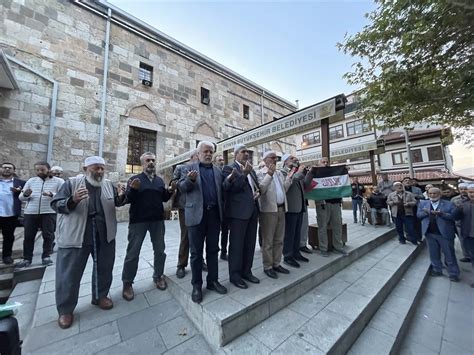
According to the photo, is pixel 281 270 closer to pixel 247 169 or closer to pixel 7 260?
pixel 247 169

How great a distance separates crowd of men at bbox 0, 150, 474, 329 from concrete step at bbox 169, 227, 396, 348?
129 mm

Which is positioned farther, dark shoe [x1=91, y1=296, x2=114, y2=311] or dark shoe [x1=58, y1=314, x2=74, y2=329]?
dark shoe [x1=91, y1=296, x2=114, y2=311]

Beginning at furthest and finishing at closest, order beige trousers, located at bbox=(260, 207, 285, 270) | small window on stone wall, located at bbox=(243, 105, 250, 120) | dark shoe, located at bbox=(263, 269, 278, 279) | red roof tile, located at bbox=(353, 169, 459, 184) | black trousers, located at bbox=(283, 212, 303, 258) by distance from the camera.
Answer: red roof tile, located at bbox=(353, 169, 459, 184), small window on stone wall, located at bbox=(243, 105, 250, 120), black trousers, located at bbox=(283, 212, 303, 258), beige trousers, located at bbox=(260, 207, 285, 270), dark shoe, located at bbox=(263, 269, 278, 279)

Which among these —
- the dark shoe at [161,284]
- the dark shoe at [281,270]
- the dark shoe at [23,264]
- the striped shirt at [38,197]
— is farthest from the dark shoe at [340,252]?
the dark shoe at [23,264]

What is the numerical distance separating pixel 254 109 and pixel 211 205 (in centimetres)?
1183

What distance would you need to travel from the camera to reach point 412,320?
2686mm

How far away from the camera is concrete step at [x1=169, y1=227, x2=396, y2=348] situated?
1.84 metres

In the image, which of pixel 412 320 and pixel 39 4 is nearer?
pixel 412 320

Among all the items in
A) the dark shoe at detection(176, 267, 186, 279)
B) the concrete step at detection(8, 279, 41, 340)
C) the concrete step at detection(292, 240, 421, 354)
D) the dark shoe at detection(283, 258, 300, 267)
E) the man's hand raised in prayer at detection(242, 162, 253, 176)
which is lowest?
the concrete step at detection(292, 240, 421, 354)

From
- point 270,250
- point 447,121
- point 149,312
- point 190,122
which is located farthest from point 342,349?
point 190,122

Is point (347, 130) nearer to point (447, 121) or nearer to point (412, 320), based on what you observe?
point (447, 121)

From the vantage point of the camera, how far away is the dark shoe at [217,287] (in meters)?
2.24

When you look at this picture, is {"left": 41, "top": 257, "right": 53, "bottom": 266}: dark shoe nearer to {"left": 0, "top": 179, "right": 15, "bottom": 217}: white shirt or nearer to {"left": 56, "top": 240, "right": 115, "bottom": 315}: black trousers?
{"left": 0, "top": 179, "right": 15, "bottom": 217}: white shirt

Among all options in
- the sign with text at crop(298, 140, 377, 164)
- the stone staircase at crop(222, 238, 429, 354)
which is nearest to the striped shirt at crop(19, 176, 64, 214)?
the stone staircase at crop(222, 238, 429, 354)
